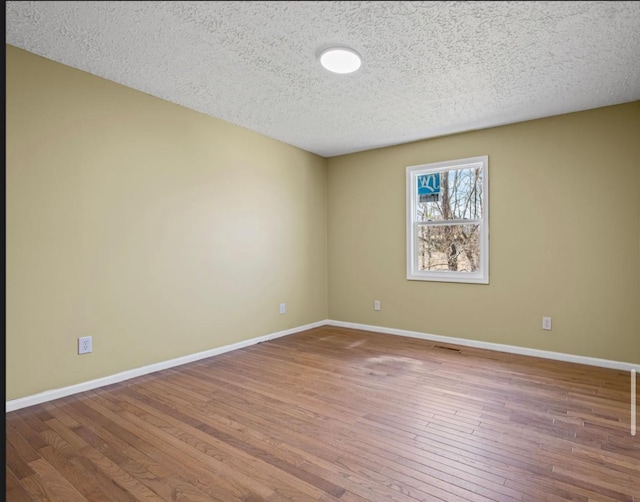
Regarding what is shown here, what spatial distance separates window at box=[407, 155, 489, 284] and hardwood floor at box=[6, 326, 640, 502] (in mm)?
1300

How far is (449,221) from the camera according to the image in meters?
4.31

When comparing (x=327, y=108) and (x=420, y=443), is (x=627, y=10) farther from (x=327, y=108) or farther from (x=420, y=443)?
(x=420, y=443)

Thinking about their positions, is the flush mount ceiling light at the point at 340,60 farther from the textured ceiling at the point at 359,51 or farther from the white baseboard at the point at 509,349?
the white baseboard at the point at 509,349

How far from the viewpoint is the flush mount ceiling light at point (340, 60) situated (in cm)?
241

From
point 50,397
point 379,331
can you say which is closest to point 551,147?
point 379,331

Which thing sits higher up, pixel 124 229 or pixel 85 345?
pixel 124 229

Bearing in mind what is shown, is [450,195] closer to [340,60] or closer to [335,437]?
[340,60]

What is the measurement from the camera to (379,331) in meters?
4.76

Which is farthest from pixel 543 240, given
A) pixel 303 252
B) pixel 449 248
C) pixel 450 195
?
pixel 303 252

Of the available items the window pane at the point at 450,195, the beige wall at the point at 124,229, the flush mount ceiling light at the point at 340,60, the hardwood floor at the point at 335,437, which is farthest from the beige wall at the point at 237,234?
the flush mount ceiling light at the point at 340,60

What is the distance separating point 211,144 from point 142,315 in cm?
179

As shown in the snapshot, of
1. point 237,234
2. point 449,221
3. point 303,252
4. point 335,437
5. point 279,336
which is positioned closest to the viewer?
point 335,437

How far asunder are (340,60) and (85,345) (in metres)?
2.82

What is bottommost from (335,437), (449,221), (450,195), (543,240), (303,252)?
(335,437)
